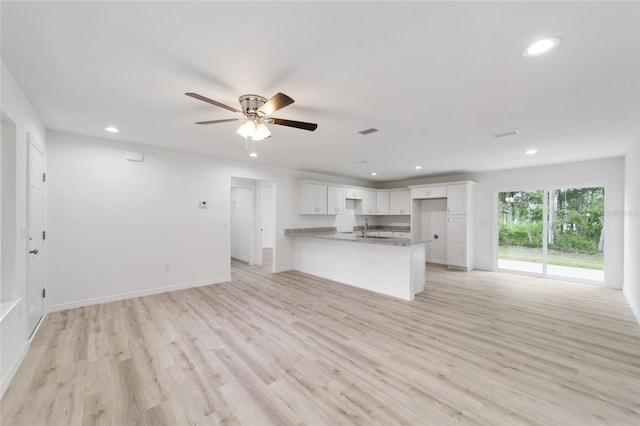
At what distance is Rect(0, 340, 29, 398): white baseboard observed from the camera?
2.01 meters

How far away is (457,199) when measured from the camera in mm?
6672

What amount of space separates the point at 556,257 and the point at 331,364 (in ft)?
20.1

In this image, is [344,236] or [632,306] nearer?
[632,306]

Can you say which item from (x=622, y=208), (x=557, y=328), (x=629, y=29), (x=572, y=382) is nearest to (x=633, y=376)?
(x=572, y=382)

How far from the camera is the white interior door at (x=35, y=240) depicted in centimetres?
288

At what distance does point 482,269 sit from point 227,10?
749 centimetres

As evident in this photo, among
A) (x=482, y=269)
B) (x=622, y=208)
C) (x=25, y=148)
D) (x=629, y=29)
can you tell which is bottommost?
(x=482, y=269)

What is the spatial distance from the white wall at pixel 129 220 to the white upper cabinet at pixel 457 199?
5287 mm

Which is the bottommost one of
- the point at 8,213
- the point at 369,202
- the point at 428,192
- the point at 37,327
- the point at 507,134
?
the point at 37,327

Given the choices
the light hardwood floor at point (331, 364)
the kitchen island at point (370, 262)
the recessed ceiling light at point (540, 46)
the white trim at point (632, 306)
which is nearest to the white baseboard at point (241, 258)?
the kitchen island at point (370, 262)

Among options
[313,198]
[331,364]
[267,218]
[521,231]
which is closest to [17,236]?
[331,364]

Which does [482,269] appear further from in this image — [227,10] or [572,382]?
[227,10]

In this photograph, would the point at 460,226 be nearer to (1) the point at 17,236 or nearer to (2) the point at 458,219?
(2) the point at 458,219

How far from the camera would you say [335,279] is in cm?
547
